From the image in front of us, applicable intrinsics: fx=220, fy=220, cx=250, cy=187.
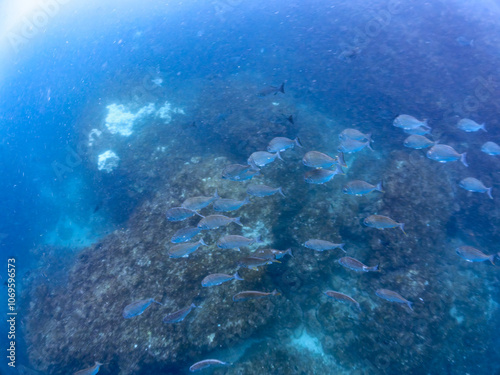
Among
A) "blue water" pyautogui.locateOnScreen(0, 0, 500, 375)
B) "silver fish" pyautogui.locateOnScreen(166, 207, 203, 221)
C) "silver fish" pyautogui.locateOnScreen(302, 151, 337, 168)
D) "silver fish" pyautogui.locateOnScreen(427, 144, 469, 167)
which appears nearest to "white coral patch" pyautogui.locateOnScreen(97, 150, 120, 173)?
"blue water" pyautogui.locateOnScreen(0, 0, 500, 375)

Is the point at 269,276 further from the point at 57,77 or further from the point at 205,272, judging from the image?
the point at 57,77

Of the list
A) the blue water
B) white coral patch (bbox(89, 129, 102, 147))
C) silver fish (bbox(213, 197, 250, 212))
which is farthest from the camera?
white coral patch (bbox(89, 129, 102, 147))

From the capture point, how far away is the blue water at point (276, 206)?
641 centimetres

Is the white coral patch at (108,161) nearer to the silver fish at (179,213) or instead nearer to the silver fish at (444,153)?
the silver fish at (179,213)

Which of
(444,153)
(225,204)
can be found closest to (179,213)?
(225,204)

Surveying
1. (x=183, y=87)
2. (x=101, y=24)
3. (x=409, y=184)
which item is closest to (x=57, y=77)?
(x=101, y=24)

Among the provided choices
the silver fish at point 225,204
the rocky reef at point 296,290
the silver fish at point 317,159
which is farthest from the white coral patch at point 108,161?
the silver fish at point 317,159

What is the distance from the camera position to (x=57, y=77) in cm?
3247

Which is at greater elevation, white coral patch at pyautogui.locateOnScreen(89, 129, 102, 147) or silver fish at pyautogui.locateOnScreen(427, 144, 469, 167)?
white coral patch at pyautogui.locateOnScreen(89, 129, 102, 147)

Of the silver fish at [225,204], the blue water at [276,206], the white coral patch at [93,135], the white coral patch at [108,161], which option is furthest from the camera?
the white coral patch at [93,135]

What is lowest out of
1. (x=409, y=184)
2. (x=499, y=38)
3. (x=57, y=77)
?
(x=499, y=38)

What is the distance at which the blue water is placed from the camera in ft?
21.0

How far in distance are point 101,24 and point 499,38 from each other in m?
63.9

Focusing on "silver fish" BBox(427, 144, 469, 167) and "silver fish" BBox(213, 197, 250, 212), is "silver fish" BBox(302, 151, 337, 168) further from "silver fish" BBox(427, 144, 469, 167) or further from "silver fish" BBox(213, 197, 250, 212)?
"silver fish" BBox(427, 144, 469, 167)
